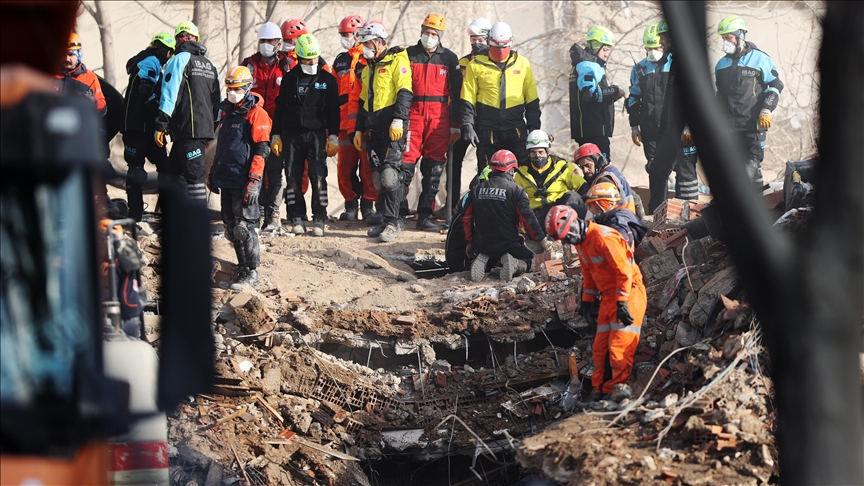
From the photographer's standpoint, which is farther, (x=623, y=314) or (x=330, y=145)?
(x=330, y=145)

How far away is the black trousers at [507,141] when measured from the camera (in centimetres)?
1213

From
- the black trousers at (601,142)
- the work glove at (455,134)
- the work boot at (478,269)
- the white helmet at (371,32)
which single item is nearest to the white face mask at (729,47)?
the black trousers at (601,142)

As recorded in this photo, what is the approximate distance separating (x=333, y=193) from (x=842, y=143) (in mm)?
18965

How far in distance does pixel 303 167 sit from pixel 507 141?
8.53ft

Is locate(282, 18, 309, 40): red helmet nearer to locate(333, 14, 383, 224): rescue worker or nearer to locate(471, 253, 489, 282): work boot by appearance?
locate(333, 14, 383, 224): rescue worker

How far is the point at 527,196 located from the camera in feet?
36.4

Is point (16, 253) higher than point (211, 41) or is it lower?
lower

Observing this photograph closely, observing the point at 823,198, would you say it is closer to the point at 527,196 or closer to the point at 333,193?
the point at 527,196

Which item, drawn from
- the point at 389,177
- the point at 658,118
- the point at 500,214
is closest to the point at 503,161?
the point at 500,214

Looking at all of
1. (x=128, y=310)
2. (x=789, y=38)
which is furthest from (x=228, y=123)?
(x=789, y=38)

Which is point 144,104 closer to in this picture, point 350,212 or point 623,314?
point 350,212

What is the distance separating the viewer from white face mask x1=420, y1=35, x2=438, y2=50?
1208 cm

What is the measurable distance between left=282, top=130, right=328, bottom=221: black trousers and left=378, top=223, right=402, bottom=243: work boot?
0.95 metres

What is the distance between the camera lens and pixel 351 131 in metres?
12.6
